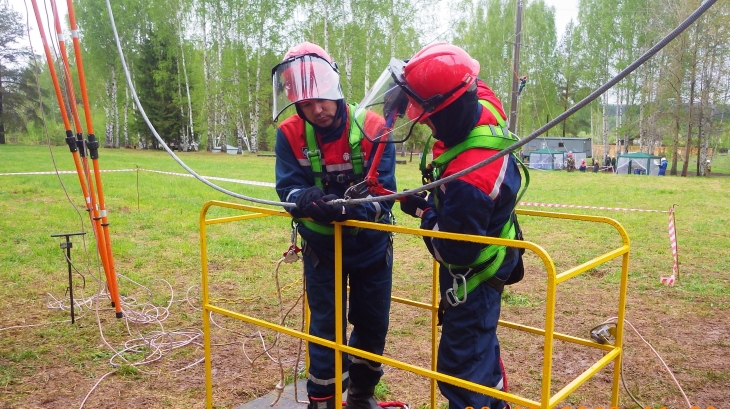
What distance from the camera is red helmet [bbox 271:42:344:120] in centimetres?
263

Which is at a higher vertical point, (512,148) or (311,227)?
(512,148)

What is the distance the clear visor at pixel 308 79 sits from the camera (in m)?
2.62

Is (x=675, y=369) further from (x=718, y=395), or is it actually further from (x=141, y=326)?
(x=141, y=326)

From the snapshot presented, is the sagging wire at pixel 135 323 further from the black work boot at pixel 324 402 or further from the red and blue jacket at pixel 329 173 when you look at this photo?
the red and blue jacket at pixel 329 173

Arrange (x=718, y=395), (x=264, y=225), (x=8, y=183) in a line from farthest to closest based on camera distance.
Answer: (x=8, y=183)
(x=264, y=225)
(x=718, y=395)

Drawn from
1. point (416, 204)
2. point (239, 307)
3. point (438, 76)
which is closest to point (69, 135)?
point (239, 307)

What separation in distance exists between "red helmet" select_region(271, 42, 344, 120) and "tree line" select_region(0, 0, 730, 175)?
2407cm

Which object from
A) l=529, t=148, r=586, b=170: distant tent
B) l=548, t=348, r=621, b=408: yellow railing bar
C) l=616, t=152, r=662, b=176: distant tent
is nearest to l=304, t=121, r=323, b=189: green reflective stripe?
l=548, t=348, r=621, b=408: yellow railing bar

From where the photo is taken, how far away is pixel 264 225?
32.3 feet

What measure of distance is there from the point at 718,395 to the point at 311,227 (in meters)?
3.16

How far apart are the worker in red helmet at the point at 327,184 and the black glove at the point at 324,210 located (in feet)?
0.49

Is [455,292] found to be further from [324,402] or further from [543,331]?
[324,402]

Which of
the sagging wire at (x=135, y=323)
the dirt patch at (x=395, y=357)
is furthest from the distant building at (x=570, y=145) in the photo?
the sagging wire at (x=135, y=323)

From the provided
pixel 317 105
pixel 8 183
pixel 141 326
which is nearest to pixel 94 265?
pixel 141 326
